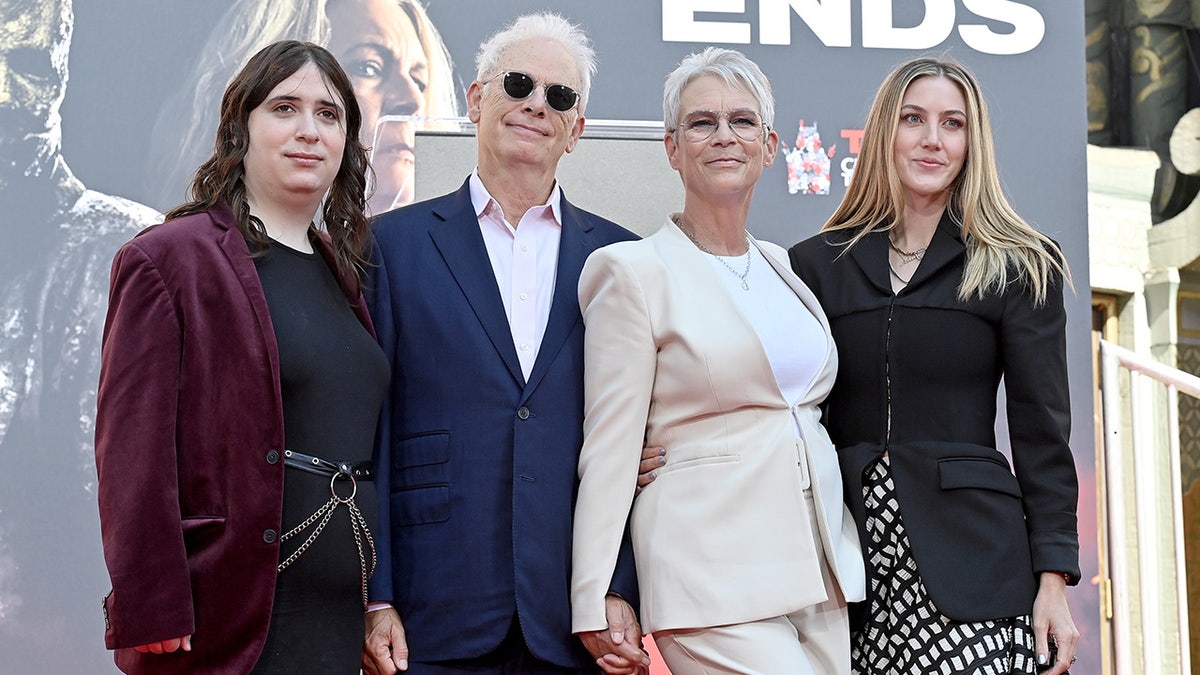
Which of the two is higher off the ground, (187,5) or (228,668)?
(187,5)

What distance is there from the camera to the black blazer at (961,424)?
230 cm

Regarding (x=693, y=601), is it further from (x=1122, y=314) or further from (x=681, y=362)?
(x=1122, y=314)

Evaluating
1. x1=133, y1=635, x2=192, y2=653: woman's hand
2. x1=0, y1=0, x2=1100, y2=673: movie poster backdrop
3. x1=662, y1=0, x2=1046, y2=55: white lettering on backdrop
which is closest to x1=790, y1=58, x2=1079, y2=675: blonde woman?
x1=133, y1=635, x2=192, y2=653: woman's hand

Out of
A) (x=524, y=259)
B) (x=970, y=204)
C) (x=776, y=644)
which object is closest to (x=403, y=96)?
(x=524, y=259)

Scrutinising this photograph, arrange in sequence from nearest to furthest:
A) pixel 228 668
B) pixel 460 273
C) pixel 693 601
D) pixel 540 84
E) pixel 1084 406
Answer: pixel 228 668 < pixel 693 601 < pixel 460 273 < pixel 540 84 < pixel 1084 406

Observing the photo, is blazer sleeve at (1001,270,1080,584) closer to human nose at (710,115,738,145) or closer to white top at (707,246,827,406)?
white top at (707,246,827,406)

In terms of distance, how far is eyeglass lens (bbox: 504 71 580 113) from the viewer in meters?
2.57

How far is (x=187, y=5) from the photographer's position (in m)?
4.66

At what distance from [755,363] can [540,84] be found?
2.45 ft

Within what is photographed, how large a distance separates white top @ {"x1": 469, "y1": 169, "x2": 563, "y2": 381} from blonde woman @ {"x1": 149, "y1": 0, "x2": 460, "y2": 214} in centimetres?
215

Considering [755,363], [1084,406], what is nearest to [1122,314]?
[1084,406]

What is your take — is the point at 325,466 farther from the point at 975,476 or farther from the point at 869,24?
the point at 869,24

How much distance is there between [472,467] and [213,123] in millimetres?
2808

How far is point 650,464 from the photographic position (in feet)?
7.63
